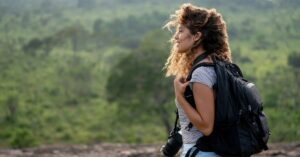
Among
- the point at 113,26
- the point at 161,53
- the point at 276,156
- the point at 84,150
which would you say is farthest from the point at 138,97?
the point at 113,26

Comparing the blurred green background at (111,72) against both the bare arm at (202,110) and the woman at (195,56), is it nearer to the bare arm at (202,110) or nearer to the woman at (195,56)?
the woman at (195,56)

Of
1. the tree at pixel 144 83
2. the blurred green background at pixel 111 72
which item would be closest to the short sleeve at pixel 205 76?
the blurred green background at pixel 111 72

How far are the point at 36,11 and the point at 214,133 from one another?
A: 48814 mm

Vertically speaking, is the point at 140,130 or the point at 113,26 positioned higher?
the point at 113,26

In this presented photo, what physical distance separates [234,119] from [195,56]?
409 millimetres

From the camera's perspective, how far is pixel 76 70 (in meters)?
28.2

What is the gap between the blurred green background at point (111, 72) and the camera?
1883 cm

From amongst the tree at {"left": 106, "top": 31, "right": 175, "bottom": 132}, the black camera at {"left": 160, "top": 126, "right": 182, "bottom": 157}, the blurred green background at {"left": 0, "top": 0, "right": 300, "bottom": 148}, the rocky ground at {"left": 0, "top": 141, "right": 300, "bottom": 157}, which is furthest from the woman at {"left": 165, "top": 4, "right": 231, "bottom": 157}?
the tree at {"left": 106, "top": 31, "right": 175, "bottom": 132}

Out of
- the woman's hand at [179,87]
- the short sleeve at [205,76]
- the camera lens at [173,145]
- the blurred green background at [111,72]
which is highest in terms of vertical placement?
the short sleeve at [205,76]

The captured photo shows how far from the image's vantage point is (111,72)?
20.2 meters

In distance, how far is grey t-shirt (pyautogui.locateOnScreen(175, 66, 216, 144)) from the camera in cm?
237

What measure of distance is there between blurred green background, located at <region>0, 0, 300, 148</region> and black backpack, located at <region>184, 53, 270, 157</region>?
15.5 m

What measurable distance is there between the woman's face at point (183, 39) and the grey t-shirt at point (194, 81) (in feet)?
0.62

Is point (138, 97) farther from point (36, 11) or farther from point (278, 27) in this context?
point (36, 11)
